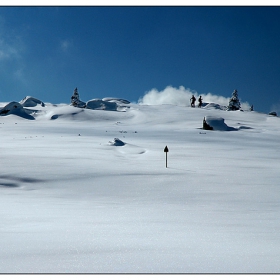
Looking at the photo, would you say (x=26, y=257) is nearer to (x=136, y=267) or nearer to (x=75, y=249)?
(x=75, y=249)

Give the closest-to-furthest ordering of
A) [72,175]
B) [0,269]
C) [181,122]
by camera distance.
→ [0,269], [72,175], [181,122]

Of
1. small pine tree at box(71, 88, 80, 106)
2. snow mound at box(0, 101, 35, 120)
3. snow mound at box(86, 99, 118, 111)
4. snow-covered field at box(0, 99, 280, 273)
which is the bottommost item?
snow-covered field at box(0, 99, 280, 273)

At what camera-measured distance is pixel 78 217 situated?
16.7ft

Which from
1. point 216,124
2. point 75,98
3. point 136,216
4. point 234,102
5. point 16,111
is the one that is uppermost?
point 75,98

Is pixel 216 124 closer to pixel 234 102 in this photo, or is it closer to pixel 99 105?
pixel 234 102

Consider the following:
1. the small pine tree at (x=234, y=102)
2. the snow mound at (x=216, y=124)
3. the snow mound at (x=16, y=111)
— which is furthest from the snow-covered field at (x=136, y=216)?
the small pine tree at (x=234, y=102)

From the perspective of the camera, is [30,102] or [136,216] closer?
[136,216]

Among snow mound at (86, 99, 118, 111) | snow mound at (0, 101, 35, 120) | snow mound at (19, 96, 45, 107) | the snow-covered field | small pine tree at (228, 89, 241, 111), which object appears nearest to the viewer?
the snow-covered field

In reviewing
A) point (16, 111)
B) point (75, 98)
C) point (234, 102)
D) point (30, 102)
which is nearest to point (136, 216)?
point (16, 111)

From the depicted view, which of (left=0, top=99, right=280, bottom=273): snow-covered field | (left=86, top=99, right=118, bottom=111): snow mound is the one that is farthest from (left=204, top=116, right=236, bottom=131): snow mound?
(left=86, top=99, right=118, bottom=111): snow mound

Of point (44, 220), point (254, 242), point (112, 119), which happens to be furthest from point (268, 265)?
point (112, 119)

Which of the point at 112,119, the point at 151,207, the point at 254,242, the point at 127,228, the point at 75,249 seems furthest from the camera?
the point at 112,119

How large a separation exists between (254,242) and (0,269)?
3415 mm

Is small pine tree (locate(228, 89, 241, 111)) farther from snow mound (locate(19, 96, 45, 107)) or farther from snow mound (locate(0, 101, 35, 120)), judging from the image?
snow mound (locate(19, 96, 45, 107))
